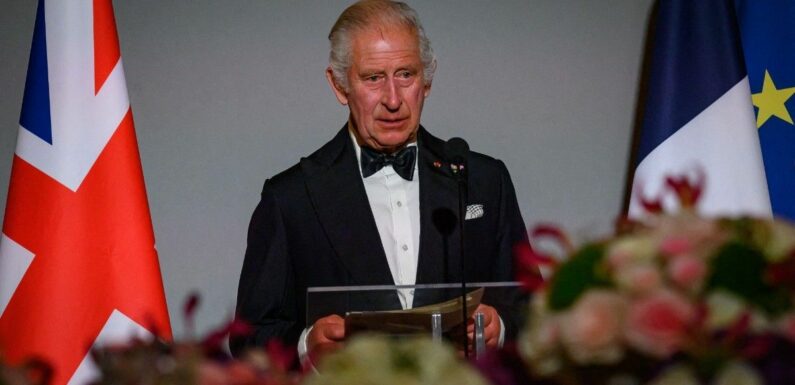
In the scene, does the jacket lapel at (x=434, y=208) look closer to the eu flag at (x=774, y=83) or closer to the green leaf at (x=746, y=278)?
the eu flag at (x=774, y=83)

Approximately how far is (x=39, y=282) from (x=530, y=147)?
1.56m

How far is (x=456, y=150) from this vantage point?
2045mm

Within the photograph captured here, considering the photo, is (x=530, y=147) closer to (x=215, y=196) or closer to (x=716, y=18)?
(x=716, y=18)

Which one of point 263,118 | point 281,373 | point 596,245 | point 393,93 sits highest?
point 263,118

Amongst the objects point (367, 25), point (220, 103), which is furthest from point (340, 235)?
point (220, 103)

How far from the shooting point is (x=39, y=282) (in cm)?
254

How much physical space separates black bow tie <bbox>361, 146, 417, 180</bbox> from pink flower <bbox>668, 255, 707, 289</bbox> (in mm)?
1813

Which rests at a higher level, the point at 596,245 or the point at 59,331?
the point at 59,331

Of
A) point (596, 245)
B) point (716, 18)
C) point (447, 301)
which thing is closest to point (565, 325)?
point (596, 245)

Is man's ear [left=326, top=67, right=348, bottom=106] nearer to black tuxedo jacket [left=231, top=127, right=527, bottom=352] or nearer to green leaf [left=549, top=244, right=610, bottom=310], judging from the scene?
black tuxedo jacket [left=231, top=127, right=527, bottom=352]

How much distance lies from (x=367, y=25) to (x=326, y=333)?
0.89 m

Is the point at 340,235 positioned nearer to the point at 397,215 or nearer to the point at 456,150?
the point at 397,215

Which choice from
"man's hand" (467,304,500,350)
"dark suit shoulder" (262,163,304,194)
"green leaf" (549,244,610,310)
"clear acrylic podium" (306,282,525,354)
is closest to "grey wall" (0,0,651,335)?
"dark suit shoulder" (262,163,304,194)

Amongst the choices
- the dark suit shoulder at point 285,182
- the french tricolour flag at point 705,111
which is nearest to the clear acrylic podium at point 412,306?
the dark suit shoulder at point 285,182
